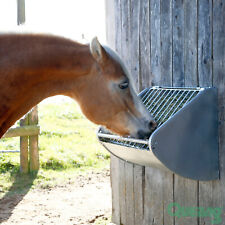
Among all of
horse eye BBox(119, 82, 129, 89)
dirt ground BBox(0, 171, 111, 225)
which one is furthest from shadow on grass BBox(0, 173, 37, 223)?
horse eye BBox(119, 82, 129, 89)

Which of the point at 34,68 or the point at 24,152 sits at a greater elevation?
the point at 34,68

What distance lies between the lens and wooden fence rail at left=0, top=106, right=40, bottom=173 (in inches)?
245

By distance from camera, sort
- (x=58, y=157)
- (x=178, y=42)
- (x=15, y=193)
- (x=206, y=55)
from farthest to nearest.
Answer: (x=58, y=157)
(x=15, y=193)
(x=178, y=42)
(x=206, y=55)

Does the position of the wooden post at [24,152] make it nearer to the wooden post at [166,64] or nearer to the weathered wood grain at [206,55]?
the wooden post at [166,64]

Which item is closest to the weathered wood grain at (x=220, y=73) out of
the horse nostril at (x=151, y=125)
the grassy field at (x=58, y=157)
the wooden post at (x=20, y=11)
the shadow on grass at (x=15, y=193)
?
the horse nostril at (x=151, y=125)

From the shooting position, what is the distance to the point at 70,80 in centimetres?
247

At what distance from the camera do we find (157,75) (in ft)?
11.6

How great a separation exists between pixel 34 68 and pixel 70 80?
239 millimetres

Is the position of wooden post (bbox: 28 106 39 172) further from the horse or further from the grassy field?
the horse

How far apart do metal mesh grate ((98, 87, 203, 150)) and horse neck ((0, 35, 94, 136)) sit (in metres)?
0.70

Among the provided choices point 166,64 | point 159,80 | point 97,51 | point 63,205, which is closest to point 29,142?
point 63,205

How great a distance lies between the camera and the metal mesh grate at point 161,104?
289cm

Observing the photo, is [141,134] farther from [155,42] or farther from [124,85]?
[155,42]

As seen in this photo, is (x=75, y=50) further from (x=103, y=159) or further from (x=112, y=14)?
(x=103, y=159)
